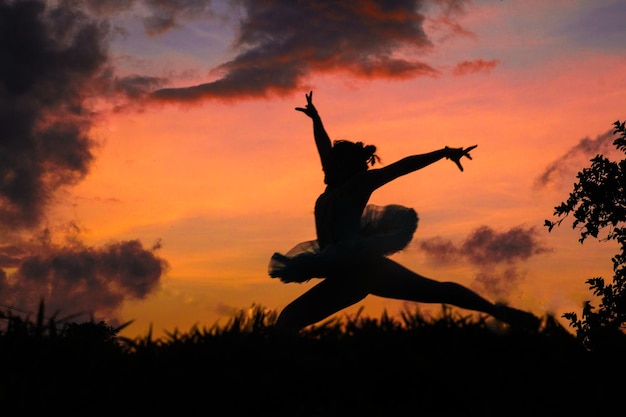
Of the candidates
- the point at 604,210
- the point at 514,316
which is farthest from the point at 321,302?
the point at 604,210

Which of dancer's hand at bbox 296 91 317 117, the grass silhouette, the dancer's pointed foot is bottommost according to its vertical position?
the grass silhouette

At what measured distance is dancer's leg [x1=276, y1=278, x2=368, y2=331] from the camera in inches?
330

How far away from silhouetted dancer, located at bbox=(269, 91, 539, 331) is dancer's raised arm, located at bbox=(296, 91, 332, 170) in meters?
0.72

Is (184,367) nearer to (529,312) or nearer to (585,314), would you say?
(529,312)

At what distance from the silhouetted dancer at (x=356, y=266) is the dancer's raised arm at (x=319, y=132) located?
0.72 meters

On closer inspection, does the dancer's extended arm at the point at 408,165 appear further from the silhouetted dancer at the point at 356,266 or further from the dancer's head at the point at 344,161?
the dancer's head at the point at 344,161

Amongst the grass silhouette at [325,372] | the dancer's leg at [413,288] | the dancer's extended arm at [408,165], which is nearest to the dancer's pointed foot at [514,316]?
the dancer's leg at [413,288]

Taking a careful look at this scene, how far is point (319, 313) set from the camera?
845 centimetres

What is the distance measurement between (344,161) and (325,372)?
392cm

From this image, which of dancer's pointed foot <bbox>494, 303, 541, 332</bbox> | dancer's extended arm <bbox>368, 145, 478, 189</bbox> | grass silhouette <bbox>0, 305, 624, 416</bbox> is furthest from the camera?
dancer's extended arm <bbox>368, 145, 478, 189</bbox>

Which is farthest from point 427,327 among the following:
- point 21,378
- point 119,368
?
point 21,378

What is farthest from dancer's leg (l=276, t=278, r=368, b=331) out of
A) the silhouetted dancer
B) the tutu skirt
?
the tutu skirt

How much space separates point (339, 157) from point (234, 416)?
447cm

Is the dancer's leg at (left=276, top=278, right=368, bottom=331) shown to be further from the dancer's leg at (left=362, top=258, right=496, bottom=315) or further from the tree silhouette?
the tree silhouette
